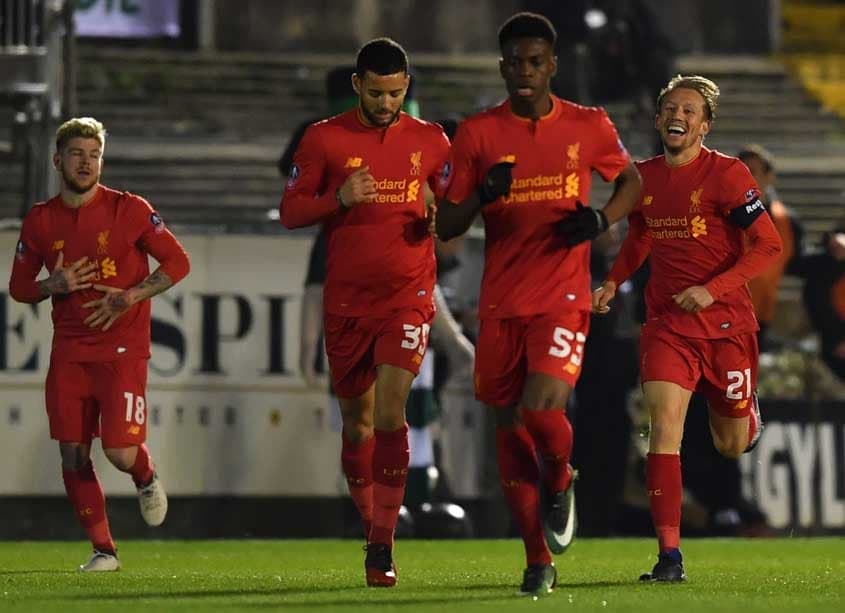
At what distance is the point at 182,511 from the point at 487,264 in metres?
5.64

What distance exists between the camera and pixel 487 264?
10336 mm

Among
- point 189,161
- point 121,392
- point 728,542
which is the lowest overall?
point 728,542

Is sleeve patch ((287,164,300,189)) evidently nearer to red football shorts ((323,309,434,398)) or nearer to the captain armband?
red football shorts ((323,309,434,398))

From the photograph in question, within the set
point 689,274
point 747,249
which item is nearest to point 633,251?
point 689,274

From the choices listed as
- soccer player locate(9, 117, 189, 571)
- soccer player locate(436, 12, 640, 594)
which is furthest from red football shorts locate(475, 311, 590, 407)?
soccer player locate(9, 117, 189, 571)

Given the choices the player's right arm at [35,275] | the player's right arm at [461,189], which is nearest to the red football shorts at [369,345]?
the player's right arm at [461,189]

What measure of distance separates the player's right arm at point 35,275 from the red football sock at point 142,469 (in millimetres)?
890

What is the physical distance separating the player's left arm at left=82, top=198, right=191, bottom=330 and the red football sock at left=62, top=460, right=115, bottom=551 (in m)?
0.74

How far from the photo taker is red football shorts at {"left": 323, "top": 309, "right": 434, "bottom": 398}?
426 inches

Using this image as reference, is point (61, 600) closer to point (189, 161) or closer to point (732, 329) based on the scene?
point (732, 329)

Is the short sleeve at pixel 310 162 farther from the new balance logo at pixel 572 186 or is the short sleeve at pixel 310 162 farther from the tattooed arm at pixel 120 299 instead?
the tattooed arm at pixel 120 299

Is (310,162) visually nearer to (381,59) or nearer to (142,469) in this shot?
(381,59)

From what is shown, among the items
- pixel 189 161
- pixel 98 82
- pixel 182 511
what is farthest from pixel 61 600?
pixel 98 82

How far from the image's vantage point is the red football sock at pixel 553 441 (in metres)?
10.0
